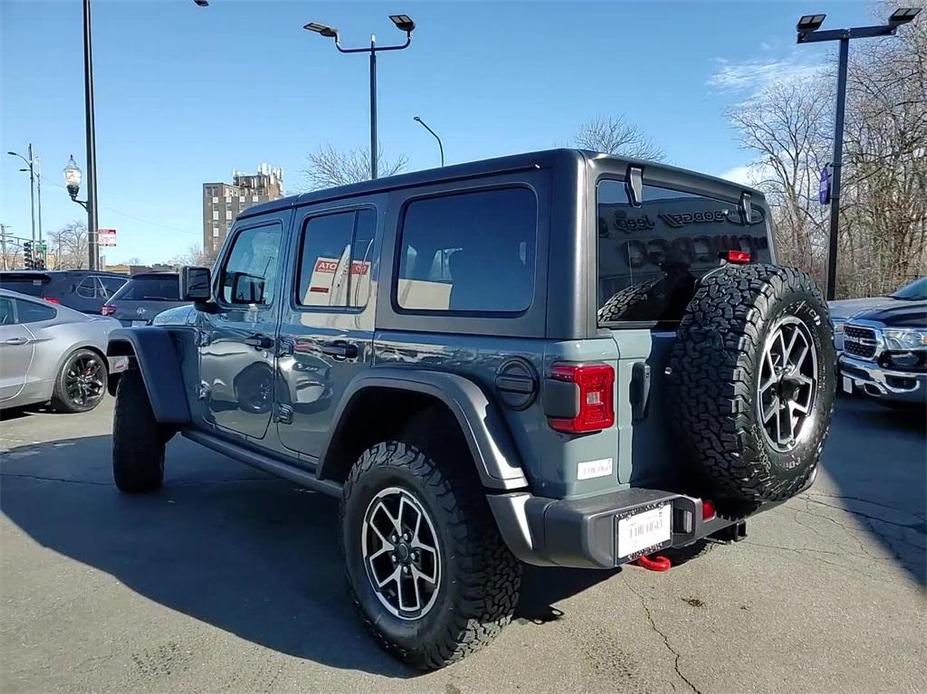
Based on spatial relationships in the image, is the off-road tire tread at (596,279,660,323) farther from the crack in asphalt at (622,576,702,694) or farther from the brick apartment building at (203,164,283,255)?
the brick apartment building at (203,164,283,255)

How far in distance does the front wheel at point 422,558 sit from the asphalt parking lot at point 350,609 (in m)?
0.18

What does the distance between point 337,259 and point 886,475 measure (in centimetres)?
487

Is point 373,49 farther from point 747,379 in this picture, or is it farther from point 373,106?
point 747,379

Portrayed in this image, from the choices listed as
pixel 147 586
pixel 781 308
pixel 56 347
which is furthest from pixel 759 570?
pixel 56 347

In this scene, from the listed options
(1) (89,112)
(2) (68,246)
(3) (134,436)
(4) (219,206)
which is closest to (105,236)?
(1) (89,112)

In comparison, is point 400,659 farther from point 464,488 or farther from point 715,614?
point 715,614

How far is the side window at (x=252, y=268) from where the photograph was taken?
404 centimetres

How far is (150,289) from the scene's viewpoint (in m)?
11.1

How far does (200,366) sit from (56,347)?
4.27 meters

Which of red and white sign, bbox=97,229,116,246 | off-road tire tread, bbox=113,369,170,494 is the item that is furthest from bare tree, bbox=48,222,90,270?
off-road tire tread, bbox=113,369,170,494

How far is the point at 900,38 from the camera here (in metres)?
18.6

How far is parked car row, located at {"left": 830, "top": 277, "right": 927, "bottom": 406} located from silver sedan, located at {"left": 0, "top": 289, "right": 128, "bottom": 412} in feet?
25.8

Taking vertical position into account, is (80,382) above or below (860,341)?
below

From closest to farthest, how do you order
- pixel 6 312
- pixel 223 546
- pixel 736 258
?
pixel 736 258, pixel 223 546, pixel 6 312
